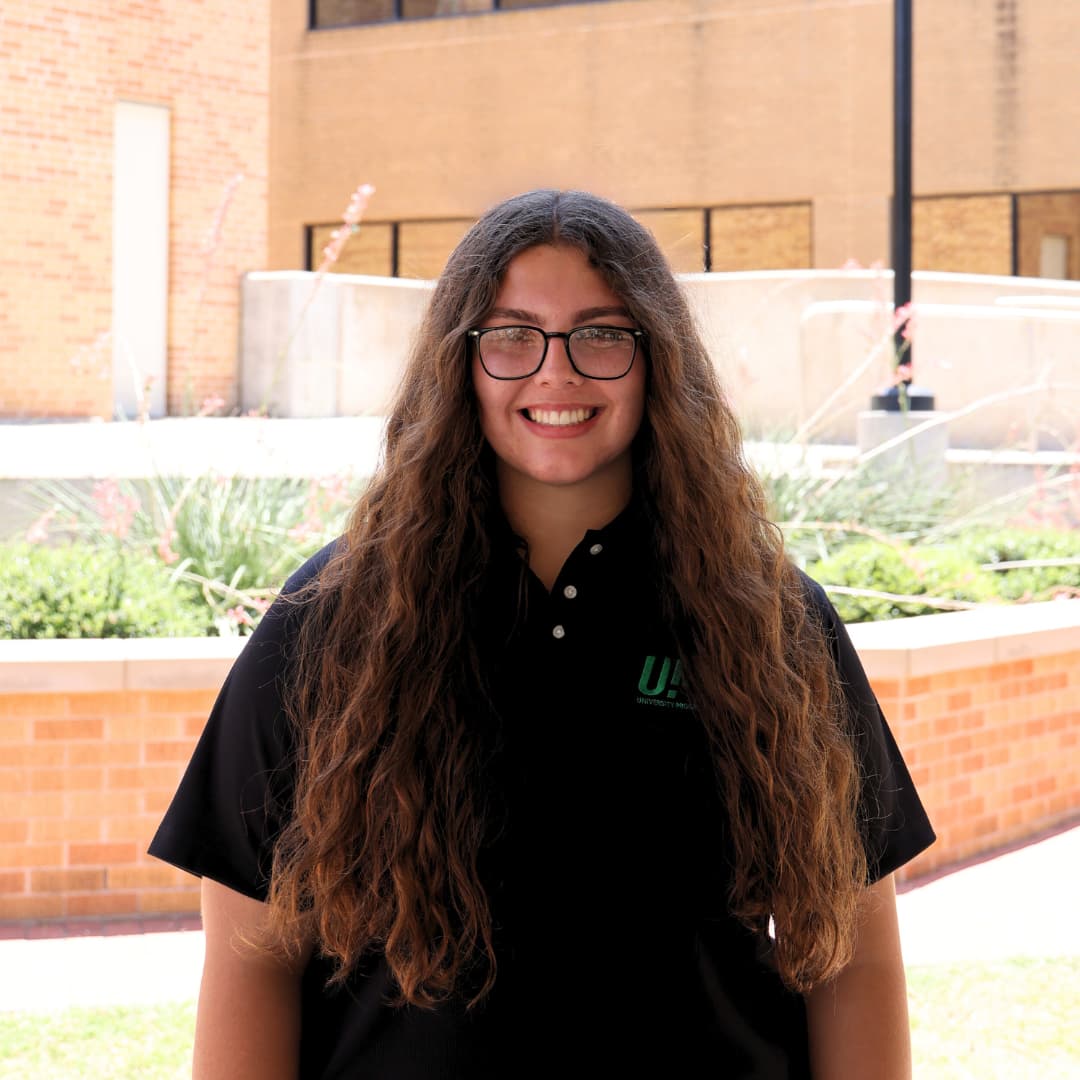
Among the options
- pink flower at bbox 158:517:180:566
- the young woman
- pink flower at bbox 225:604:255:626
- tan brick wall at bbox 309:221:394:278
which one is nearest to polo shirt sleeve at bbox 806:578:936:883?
the young woman

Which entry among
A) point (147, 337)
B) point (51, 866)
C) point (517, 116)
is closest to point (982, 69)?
point (517, 116)

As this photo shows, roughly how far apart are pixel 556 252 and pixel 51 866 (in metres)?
4.02

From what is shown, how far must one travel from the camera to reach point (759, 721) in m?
2.08

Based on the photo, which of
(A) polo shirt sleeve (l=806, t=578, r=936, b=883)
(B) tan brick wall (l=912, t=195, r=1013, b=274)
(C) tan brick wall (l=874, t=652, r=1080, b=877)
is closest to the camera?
(A) polo shirt sleeve (l=806, t=578, r=936, b=883)

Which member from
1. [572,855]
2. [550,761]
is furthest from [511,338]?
[572,855]

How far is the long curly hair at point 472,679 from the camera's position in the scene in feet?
6.60

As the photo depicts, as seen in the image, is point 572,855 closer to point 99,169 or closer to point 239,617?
point 239,617

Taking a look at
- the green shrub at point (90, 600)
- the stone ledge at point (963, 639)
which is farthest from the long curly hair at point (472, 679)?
the green shrub at point (90, 600)

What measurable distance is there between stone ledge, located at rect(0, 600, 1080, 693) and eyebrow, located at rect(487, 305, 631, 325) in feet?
11.6

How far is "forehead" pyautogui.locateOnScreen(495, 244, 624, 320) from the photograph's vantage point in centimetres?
210

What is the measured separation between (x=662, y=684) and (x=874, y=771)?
333 mm

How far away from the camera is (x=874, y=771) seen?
2.21 m

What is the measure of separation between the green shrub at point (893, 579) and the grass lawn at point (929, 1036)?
8.84 ft

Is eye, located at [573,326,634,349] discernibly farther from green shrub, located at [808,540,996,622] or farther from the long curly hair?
green shrub, located at [808,540,996,622]
